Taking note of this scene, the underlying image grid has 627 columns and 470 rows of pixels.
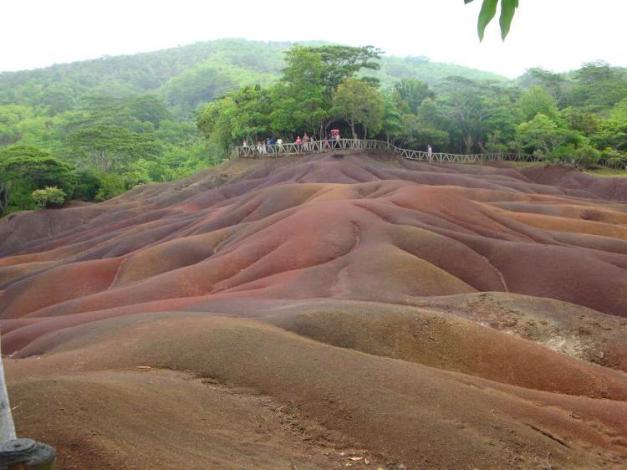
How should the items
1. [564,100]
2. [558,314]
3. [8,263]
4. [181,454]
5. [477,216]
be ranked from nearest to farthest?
[181,454] → [558,314] → [477,216] → [8,263] → [564,100]

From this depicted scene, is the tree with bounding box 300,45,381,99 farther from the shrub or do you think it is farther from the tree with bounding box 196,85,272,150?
the shrub

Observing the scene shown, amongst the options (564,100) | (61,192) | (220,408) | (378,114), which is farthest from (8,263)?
(564,100)

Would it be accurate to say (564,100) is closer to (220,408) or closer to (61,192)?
(61,192)

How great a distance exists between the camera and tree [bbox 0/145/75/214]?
66750mm

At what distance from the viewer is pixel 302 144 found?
67000mm

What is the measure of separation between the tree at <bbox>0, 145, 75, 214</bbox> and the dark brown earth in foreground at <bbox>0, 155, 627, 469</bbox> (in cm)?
2420

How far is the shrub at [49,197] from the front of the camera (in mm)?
64312

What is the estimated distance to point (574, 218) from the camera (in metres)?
42.3

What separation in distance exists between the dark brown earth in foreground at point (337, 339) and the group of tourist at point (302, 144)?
23.2 metres

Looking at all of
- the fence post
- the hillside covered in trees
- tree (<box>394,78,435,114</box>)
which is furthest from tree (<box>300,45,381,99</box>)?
the fence post

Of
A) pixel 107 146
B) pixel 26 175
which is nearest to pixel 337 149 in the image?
pixel 26 175

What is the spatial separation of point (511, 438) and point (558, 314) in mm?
12150

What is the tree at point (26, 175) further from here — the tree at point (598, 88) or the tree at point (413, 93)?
the tree at point (598, 88)

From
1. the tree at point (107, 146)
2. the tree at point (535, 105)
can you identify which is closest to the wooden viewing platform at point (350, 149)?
the tree at point (535, 105)
